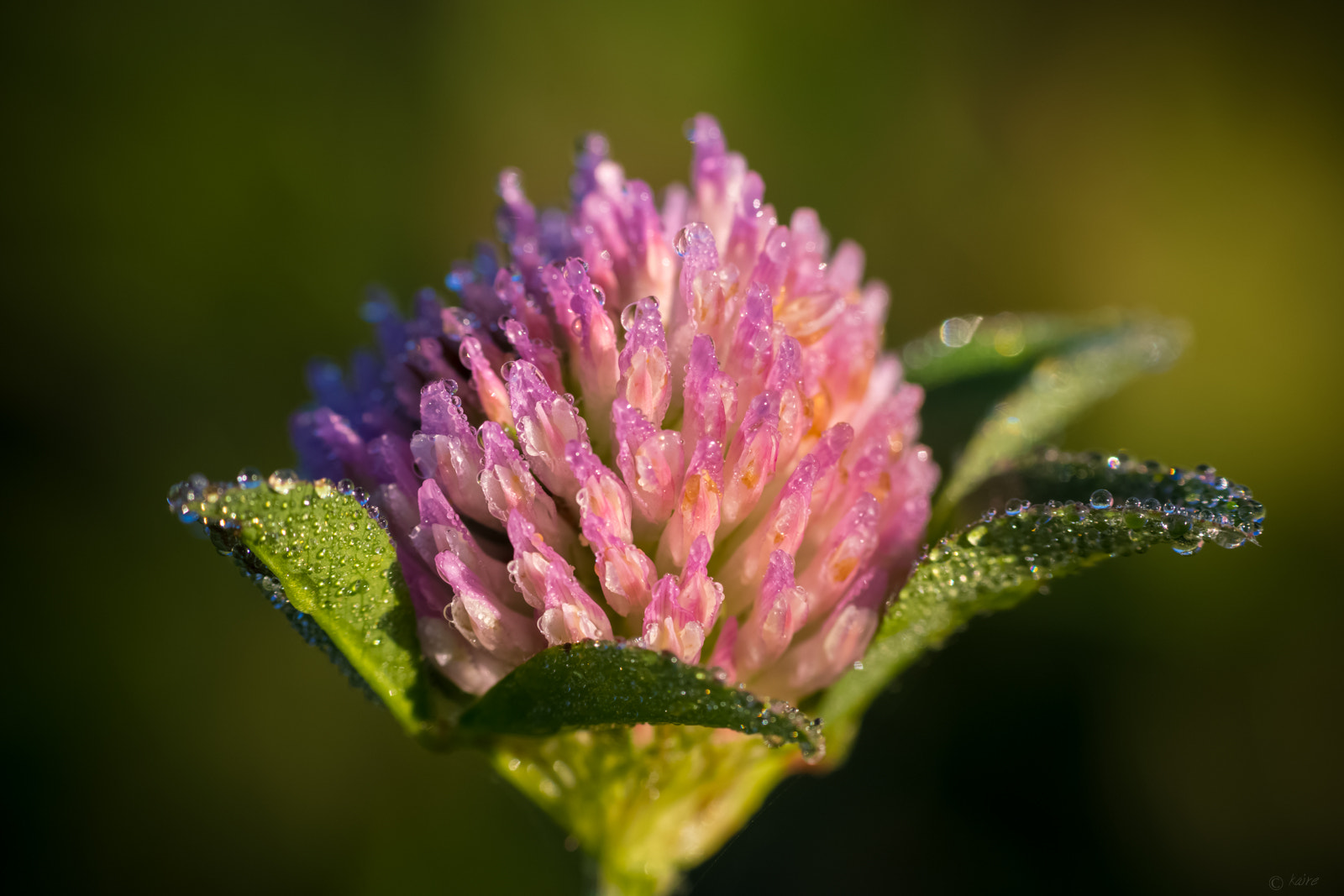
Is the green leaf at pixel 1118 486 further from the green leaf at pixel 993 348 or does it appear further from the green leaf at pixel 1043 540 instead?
the green leaf at pixel 993 348

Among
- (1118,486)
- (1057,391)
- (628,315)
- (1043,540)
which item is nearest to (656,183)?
(1057,391)

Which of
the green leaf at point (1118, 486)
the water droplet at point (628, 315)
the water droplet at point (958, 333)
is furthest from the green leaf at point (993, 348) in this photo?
the water droplet at point (628, 315)

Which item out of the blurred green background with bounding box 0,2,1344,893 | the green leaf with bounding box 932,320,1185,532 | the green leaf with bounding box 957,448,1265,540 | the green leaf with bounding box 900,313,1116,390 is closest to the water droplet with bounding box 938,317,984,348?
the green leaf with bounding box 900,313,1116,390

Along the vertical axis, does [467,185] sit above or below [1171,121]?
above

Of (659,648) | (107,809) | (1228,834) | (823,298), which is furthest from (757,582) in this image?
(107,809)

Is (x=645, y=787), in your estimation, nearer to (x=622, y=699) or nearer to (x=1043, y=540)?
(x=622, y=699)

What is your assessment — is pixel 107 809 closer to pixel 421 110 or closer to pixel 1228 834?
pixel 421 110

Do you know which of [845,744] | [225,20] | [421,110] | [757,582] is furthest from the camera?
[421,110]
